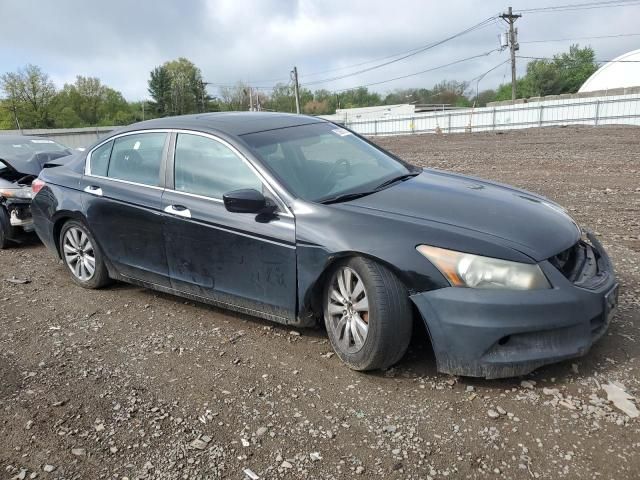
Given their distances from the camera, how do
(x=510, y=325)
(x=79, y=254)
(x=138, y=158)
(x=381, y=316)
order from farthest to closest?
1. (x=79, y=254)
2. (x=138, y=158)
3. (x=381, y=316)
4. (x=510, y=325)

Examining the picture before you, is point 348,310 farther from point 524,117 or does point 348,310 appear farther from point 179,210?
point 524,117

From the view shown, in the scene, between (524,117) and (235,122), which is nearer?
(235,122)

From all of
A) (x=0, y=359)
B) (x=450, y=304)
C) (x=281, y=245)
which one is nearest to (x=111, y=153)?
(x=0, y=359)

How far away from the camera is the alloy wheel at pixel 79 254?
5.12 m

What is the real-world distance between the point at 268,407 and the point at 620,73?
69.0m

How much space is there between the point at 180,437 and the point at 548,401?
202 cm

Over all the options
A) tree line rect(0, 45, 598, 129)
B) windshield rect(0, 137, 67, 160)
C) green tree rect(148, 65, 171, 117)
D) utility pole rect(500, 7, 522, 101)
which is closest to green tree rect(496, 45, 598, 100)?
tree line rect(0, 45, 598, 129)

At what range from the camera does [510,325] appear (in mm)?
2920

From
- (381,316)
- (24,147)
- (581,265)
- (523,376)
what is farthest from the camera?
(24,147)

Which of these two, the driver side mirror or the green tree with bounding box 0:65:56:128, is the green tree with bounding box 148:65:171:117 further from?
the driver side mirror

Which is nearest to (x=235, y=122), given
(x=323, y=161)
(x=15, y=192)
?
(x=323, y=161)

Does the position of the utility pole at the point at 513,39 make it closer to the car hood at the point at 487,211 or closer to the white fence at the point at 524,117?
the white fence at the point at 524,117

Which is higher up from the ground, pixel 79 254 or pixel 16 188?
pixel 16 188

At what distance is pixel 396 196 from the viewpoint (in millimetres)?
3729
